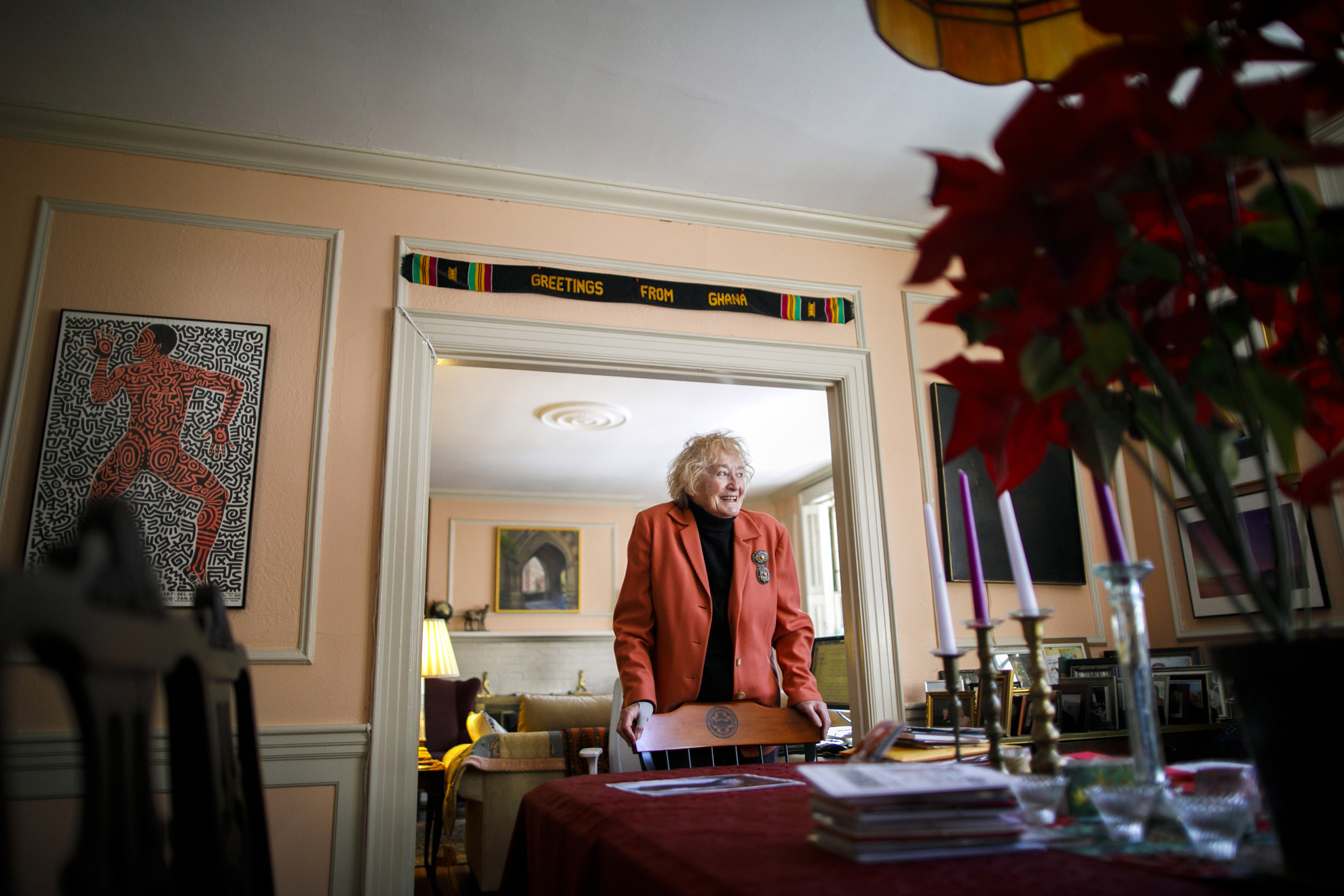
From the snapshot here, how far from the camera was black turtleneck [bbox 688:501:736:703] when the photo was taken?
2.48 m

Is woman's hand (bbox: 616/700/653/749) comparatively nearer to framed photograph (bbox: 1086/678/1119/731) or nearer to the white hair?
the white hair

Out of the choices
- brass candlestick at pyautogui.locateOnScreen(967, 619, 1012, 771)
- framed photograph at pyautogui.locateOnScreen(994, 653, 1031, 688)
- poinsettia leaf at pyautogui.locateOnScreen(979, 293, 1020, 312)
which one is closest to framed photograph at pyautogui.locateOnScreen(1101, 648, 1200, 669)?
framed photograph at pyautogui.locateOnScreen(994, 653, 1031, 688)

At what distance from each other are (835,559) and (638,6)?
6295mm

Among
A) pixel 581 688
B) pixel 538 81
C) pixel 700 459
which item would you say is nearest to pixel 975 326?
pixel 700 459

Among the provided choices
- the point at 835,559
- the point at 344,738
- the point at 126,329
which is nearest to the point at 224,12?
the point at 126,329

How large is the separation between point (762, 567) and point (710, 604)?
8.6 inches

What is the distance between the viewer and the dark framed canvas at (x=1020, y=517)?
132 inches

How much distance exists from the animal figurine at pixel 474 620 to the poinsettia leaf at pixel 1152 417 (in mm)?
8400

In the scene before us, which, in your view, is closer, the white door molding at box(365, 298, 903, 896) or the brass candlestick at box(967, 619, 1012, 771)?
the brass candlestick at box(967, 619, 1012, 771)

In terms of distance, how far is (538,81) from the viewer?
2.72 m

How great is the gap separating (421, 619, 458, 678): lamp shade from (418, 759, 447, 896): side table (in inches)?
64.0

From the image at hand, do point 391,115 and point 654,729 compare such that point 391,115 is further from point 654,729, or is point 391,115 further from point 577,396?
point 577,396

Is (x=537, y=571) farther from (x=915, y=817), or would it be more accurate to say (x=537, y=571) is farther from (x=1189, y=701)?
(x=915, y=817)

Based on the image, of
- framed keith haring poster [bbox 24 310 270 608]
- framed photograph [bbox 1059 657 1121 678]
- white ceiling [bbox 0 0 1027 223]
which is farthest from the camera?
framed photograph [bbox 1059 657 1121 678]
